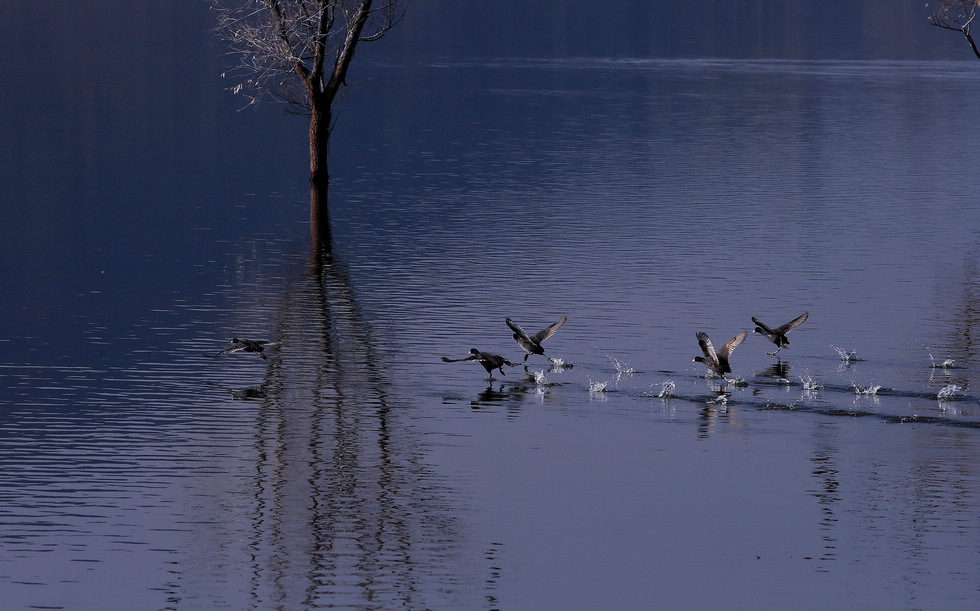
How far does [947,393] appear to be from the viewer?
19500 mm

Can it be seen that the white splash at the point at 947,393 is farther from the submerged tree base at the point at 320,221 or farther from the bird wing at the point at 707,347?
the submerged tree base at the point at 320,221

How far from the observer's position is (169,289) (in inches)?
1097

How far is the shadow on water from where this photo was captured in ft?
42.4

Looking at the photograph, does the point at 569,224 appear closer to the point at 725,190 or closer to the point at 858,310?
the point at 725,190

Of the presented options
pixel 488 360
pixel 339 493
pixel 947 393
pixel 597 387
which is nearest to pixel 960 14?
pixel 947 393

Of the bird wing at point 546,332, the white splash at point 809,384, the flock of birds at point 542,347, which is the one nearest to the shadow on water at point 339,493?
the flock of birds at point 542,347

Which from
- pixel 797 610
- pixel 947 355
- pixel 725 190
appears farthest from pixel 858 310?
pixel 725 190

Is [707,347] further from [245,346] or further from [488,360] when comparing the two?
[245,346]

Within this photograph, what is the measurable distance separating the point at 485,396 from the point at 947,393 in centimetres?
637

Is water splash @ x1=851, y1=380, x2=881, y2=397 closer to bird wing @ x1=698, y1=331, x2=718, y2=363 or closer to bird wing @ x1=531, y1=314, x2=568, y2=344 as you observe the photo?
bird wing @ x1=698, y1=331, x2=718, y2=363

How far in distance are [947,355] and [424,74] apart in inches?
3056

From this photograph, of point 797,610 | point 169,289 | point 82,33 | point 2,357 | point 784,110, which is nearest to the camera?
point 797,610

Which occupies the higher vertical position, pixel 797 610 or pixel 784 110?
pixel 784 110

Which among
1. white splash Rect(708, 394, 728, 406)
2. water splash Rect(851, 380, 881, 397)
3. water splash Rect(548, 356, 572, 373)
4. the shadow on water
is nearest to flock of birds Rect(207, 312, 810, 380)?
water splash Rect(548, 356, 572, 373)
